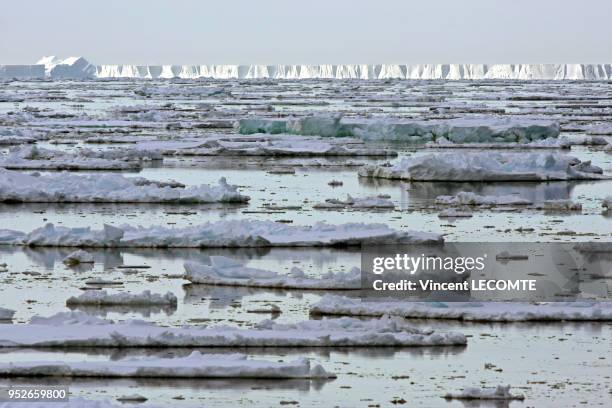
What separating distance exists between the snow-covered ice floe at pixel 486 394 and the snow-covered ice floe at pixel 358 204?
9.77 meters

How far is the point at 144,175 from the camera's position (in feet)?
74.4

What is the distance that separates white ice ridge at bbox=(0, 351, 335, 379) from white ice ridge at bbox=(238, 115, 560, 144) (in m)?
23.2

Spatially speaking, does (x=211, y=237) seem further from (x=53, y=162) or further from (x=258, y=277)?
(x=53, y=162)

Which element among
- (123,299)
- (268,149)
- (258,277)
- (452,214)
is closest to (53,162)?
(268,149)

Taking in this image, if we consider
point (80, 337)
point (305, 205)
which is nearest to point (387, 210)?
point (305, 205)

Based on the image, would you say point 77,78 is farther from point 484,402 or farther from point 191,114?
point 484,402

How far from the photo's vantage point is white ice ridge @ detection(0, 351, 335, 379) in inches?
324

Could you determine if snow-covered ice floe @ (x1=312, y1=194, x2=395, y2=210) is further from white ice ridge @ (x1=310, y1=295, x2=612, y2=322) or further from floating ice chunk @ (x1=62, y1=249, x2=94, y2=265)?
white ice ridge @ (x1=310, y1=295, x2=612, y2=322)

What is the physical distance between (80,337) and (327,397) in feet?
6.76

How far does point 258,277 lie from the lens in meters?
11.8

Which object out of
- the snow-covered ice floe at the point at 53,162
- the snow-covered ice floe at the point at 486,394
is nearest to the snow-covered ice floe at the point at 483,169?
the snow-covered ice floe at the point at 53,162

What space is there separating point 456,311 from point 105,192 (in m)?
9.22

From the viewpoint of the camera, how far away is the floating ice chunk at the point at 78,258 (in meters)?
13.0

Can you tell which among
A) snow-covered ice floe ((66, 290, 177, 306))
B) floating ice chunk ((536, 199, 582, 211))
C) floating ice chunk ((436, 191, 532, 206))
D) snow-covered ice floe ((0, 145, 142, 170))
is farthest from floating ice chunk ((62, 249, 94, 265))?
snow-covered ice floe ((0, 145, 142, 170))
